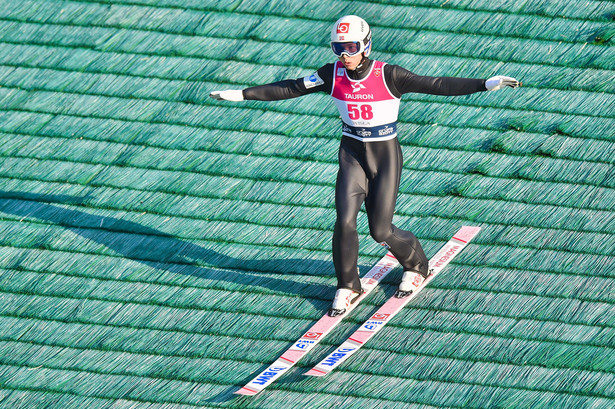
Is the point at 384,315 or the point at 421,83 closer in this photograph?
the point at 421,83

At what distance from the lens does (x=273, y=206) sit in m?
7.87

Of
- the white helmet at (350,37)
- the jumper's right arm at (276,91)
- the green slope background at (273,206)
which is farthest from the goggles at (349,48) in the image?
the green slope background at (273,206)

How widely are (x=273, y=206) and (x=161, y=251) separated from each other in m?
0.93

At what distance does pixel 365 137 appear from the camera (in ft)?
22.4

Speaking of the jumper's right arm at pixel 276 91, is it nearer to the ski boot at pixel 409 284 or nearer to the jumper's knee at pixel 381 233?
the jumper's knee at pixel 381 233

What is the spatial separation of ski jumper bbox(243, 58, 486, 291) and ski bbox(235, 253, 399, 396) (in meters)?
0.23

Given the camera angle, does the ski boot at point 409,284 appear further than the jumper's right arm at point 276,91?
Yes

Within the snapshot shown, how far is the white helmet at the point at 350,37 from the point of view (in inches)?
257

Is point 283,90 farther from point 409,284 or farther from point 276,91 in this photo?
point 409,284

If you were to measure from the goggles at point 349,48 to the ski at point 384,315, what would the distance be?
1690 mm

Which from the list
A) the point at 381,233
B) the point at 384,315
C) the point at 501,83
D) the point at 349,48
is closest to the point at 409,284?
the point at 384,315

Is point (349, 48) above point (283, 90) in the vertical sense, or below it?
above

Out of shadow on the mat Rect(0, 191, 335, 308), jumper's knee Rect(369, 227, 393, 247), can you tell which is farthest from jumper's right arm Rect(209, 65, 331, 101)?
shadow on the mat Rect(0, 191, 335, 308)

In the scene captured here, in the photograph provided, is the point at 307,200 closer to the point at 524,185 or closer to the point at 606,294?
the point at 524,185
